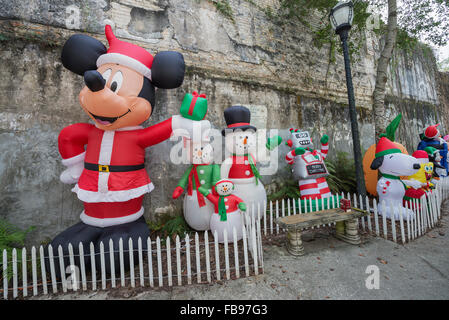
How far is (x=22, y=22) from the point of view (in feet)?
11.7

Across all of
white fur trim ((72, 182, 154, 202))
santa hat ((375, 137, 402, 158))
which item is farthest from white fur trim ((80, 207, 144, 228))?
santa hat ((375, 137, 402, 158))

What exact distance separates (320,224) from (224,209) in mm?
1537

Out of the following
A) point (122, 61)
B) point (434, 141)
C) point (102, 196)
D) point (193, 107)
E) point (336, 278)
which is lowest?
point (336, 278)

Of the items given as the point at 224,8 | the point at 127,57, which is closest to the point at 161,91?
the point at 127,57

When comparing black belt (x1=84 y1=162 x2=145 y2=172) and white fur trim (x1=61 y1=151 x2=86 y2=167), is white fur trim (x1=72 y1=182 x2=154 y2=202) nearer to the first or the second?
black belt (x1=84 y1=162 x2=145 y2=172)

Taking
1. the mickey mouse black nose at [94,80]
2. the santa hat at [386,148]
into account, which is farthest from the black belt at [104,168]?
the santa hat at [386,148]

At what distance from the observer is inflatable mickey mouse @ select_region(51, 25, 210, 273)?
9.11ft

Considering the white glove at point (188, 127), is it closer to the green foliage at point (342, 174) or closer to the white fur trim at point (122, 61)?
the white fur trim at point (122, 61)

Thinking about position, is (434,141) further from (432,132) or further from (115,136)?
(115,136)

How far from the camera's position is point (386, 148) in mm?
4250

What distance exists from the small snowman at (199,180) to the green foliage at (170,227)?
0.25m

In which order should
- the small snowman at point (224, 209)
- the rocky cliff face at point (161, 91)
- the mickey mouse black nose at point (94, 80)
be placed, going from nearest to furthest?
the mickey mouse black nose at point (94, 80) → the small snowman at point (224, 209) → the rocky cliff face at point (161, 91)

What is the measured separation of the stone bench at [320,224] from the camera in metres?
3.23
